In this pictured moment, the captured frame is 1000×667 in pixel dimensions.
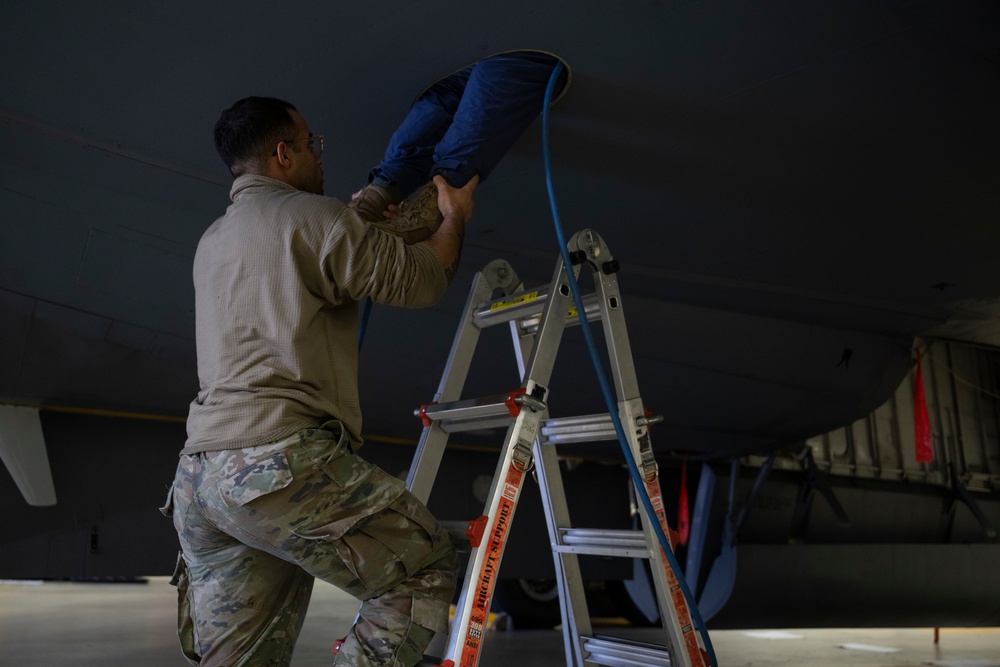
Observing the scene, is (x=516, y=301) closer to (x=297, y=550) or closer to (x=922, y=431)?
(x=297, y=550)

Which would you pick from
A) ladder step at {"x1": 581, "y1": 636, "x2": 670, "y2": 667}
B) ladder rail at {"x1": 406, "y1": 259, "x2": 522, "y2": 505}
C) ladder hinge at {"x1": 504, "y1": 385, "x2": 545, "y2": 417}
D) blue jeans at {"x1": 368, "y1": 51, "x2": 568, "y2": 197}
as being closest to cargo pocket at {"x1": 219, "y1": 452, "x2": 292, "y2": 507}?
ladder hinge at {"x1": 504, "y1": 385, "x2": 545, "y2": 417}

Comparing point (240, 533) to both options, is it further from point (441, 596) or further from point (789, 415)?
point (789, 415)

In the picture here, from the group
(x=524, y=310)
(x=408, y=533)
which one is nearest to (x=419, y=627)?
(x=408, y=533)

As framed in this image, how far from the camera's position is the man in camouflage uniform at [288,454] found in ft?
5.64

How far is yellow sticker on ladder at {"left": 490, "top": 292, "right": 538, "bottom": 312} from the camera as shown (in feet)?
8.58

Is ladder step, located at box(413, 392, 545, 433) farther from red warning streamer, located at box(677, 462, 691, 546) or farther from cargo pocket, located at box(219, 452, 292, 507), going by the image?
red warning streamer, located at box(677, 462, 691, 546)

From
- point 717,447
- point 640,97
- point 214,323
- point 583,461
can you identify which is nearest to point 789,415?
point 717,447

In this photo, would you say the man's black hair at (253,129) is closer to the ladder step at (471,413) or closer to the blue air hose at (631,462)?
the blue air hose at (631,462)

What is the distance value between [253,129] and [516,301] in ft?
3.32

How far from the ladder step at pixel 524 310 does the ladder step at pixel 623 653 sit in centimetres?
100

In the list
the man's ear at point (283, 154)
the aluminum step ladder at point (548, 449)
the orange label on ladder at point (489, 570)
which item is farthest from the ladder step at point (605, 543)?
the man's ear at point (283, 154)

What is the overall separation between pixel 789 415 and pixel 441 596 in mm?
4332

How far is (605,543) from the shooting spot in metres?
2.53

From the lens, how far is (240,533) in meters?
1.74
